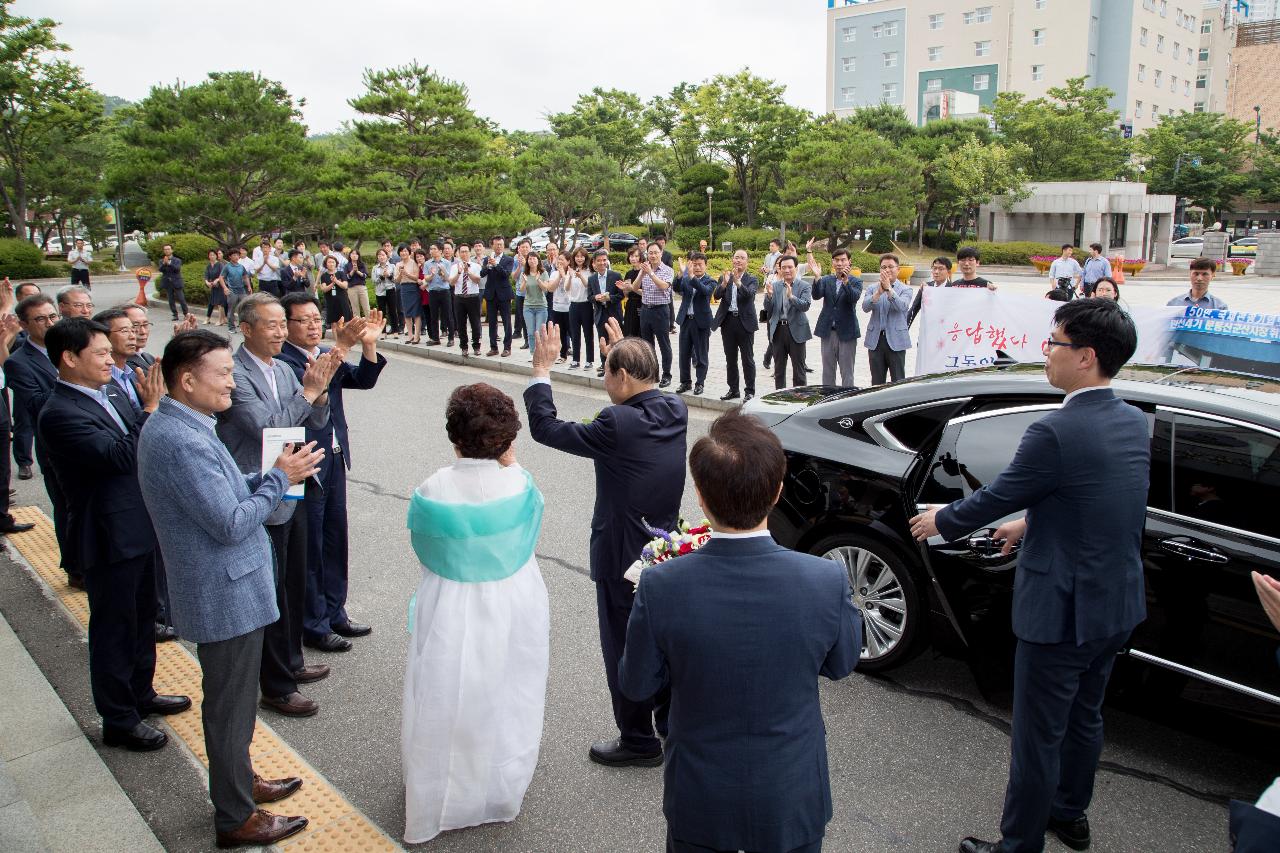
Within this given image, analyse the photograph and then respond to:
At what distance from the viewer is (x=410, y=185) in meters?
25.9

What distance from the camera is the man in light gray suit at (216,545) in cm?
303

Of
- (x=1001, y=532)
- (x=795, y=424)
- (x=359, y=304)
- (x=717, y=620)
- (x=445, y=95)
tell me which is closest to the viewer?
(x=717, y=620)

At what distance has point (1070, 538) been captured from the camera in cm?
300

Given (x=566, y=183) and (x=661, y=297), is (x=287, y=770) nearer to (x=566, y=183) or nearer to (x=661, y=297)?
(x=661, y=297)

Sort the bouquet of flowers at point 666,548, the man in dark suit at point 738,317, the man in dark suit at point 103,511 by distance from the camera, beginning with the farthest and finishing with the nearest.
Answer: the man in dark suit at point 738,317 < the man in dark suit at point 103,511 < the bouquet of flowers at point 666,548

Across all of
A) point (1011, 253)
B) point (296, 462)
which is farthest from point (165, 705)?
point (1011, 253)

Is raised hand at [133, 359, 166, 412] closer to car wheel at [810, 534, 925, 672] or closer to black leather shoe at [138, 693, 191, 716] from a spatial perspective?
black leather shoe at [138, 693, 191, 716]

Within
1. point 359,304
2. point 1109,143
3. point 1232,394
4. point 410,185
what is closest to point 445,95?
point 410,185

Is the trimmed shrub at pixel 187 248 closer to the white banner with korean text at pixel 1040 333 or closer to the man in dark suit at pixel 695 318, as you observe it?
the man in dark suit at pixel 695 318

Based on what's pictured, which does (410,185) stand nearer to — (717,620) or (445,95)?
(445,95)

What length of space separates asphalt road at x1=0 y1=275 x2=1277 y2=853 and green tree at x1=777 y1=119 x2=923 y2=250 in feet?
125

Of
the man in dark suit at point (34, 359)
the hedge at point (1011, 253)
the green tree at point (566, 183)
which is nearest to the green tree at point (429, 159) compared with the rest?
the green tree at point (566, 183)

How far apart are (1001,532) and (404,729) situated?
2376 millimetres

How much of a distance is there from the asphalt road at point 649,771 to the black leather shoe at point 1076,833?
0.19 ft
